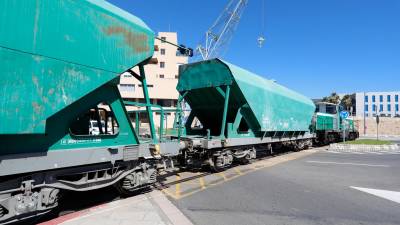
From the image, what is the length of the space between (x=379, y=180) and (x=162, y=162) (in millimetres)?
7215

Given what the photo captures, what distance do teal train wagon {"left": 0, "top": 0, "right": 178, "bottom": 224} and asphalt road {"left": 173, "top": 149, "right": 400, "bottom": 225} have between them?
7.00 ft

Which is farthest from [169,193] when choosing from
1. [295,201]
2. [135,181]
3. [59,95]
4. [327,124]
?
[327,124]

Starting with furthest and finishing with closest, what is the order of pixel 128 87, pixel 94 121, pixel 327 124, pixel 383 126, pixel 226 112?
pixel 383 126 < pixel 128 87 < pixel 327 124 < pixel 226 112 < pixel 94 121

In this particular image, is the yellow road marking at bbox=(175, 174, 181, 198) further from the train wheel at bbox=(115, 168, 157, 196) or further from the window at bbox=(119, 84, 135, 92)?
the window at bbox=(119, 84, 135, 92)

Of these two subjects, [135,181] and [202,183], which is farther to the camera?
[202,183]

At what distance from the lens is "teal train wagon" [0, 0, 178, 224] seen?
13.7 ft

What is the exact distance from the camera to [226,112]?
10328 mm

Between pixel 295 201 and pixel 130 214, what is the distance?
381 cm

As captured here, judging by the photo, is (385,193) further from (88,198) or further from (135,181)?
(88,198)

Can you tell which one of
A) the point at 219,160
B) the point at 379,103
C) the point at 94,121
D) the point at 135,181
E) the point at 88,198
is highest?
the point at 379,103

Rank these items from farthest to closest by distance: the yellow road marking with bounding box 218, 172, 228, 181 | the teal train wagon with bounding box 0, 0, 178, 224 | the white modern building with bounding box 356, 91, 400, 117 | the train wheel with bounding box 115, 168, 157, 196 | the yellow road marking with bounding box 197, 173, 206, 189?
the white modern building with bounding box 356, 91, 400, 117 < the yellow road marking with bounding box 218, 172, 228, 181 < the yellow road marking with bounding box 197, 173, 206, 189 < the train wheel with bounding box 115, 168, 157, 196 < the teal train wagon with bounding box 0, 0, 178, 224

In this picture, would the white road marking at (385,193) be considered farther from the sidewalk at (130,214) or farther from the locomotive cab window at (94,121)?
the locomotive cab window at (94,121)

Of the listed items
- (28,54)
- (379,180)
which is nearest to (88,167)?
(28,54)

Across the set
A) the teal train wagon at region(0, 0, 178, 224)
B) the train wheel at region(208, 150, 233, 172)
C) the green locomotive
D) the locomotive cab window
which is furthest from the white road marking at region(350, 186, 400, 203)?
the green locomotive
